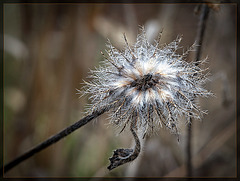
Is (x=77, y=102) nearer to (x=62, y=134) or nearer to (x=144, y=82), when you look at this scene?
(x=62, y=134)

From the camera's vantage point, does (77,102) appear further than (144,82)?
Yes

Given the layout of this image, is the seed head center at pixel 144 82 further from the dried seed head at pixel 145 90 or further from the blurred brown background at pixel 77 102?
Result: the blurred brown background at pixel 77 102

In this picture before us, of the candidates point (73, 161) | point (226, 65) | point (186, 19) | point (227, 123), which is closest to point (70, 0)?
point (186, 19)

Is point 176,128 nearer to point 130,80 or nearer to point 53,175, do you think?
point 130,80

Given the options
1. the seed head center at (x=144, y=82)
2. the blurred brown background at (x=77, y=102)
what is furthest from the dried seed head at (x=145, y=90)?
the blurred brown background at (x=77, y=102)

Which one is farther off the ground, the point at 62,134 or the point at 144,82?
the point at 144,82

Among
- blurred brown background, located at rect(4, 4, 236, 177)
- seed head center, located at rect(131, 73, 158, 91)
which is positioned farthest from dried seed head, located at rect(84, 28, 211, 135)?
blurred brown background, located at rect(4, 4, 236, 177)

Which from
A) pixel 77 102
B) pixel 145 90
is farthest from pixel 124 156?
pixel 77 102
